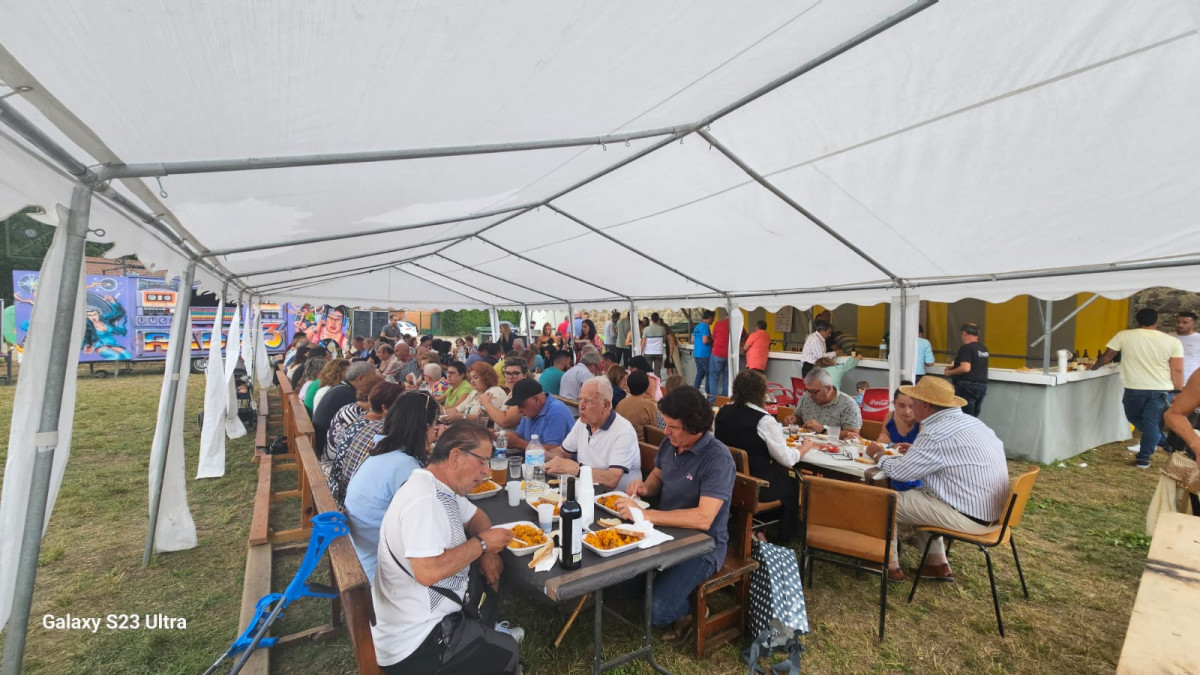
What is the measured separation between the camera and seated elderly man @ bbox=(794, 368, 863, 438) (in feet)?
15.4

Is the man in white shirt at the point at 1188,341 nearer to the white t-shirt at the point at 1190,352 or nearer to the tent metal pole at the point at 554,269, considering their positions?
the white t-shirt at the point at 1190,352

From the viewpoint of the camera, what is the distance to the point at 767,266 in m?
6.34

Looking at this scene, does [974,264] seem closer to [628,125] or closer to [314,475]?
[628,125]

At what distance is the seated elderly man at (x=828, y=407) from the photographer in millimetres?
4691

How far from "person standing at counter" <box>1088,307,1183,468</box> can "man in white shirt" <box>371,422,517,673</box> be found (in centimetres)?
→ 772

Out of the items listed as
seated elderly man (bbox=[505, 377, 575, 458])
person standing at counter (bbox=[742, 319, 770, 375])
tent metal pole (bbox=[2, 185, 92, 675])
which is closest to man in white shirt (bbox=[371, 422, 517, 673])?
tent metal pole (bbox=[2, 185, 92, 675])

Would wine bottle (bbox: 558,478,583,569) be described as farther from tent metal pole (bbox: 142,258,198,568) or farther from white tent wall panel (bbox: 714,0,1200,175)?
tent metal pole (bbox: 142,258,198,568)

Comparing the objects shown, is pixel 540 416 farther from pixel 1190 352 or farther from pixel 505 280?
pixel 1190 352

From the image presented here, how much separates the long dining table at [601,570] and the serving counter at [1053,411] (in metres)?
6.37

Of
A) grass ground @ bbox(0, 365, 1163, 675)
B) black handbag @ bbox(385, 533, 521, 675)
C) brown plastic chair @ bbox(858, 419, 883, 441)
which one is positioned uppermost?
brown plastic chair @ bbox(858, 419, 883, 441)

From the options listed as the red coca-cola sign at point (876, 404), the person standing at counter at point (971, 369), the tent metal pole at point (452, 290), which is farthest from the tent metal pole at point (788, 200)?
the tent metal pole at point (452, 290)

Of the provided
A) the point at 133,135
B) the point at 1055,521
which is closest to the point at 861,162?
the point at 1055,521

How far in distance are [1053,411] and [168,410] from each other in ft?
30.3

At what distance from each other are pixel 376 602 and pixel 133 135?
6.56ft
